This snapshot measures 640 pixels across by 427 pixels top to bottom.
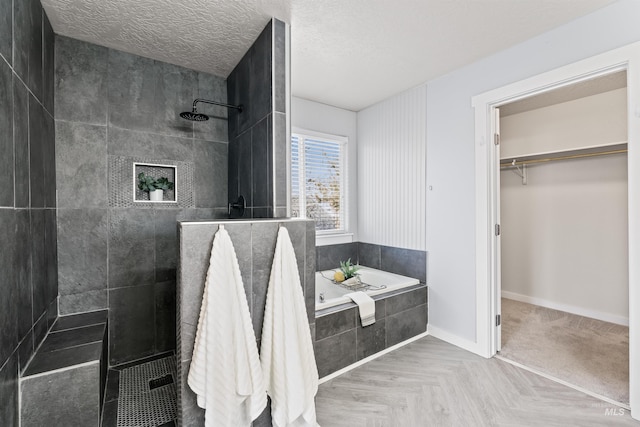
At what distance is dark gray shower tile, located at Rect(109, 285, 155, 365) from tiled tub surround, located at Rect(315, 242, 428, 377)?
1397 millimetres

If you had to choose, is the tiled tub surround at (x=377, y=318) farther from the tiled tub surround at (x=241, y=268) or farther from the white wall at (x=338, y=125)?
the tiled tub surround at (x=241, y=268)

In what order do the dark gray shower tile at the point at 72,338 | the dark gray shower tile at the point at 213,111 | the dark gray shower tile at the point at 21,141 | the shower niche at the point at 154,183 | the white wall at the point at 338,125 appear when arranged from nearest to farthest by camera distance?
the dark gray shower tile at the point at 21,141 < the dark gray shower tile at the point at 72,338 < the shower niche at the point at 154,183 < the dark gray shower tile at the point at 213,111 < the white wall at the point at 338,125

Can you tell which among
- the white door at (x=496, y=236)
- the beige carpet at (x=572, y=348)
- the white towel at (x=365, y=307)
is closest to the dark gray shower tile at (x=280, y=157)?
the white towel at (x=365, y=307)

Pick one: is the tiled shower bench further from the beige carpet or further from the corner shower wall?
the beige carpet

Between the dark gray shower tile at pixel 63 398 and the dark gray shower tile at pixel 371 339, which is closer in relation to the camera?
the dark gray shower tile at pixel 63 398

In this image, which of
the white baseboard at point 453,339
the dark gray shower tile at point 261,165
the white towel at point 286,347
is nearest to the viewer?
the white towel at point 286,347

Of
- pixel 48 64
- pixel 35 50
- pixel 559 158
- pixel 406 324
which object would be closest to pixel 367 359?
pixel 406 324

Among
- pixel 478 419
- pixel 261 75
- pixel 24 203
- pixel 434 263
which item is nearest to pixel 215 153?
pixel 261 75

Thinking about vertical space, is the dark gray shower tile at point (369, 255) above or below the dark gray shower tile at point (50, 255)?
below

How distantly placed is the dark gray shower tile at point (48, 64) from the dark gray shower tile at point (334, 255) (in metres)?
2.55

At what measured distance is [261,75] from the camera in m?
2.03

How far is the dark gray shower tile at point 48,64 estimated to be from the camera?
173cm

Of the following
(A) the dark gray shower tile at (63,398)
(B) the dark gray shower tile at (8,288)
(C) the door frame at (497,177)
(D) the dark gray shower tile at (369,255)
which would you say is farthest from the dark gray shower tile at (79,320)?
(C) the door frame at (497,177)

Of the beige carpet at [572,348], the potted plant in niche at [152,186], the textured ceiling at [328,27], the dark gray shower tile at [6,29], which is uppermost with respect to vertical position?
the textured ceiling at [328,27]
